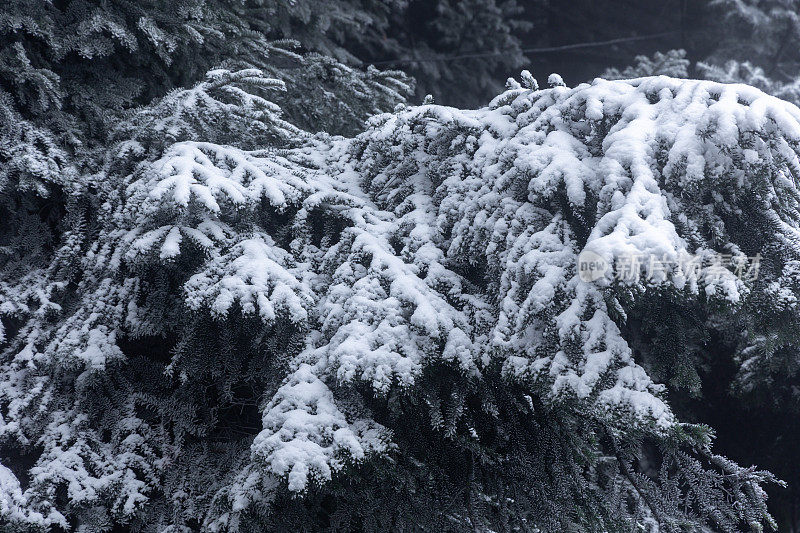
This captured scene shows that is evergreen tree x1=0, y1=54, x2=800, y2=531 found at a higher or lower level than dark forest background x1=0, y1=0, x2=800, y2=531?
lower

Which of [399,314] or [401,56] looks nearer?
[399,314]

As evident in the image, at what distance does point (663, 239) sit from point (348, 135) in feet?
9.57

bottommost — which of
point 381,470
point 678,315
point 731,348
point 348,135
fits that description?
point 381,470

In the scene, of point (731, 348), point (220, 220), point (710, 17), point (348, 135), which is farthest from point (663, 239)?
point (710, 17)

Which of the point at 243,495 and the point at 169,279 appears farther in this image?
the point at 169,279

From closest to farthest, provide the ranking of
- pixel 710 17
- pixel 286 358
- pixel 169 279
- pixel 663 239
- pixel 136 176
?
pixel 663 239
pixel 286 358
pixel 169 279
pixel 136 176
pixel 710 17

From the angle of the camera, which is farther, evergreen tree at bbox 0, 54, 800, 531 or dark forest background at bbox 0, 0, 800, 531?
dark forest background at bbox 0, 0, 800, 531

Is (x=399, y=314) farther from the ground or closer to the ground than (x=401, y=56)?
closer to the ground

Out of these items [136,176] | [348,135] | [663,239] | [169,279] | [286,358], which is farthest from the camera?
[348,135]

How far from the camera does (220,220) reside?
2504mm

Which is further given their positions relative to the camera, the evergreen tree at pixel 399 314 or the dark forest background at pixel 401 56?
the dark forest background at pixel 401 56

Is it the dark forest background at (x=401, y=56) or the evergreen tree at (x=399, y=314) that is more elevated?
the dark forest background at (x=401, y=56)

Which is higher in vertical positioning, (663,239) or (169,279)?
(663,239)

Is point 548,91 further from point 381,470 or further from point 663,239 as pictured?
point 381,470
